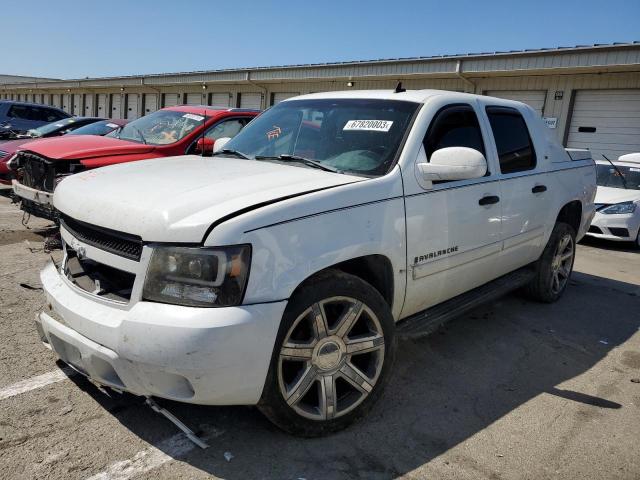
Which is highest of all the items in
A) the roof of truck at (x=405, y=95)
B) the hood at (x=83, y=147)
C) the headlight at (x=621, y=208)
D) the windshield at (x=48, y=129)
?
the roof of truck at (x=405, y=95)

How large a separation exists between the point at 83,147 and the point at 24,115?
1015cm

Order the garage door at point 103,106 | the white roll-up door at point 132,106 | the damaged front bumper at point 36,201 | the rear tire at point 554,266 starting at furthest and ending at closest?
the garage door at point 103,106 → the white roll-up door at point 132,106 → the damaged front bumper at point 36,201 → the rear tire at point 554,266

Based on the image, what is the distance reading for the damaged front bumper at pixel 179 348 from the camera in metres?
2.20

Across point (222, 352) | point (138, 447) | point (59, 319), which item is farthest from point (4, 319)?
point (222, 352)

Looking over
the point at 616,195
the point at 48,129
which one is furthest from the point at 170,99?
the point at 616,195

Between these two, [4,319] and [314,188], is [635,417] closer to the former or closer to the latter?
[314,188]

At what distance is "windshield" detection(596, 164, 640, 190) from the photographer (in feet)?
31.8

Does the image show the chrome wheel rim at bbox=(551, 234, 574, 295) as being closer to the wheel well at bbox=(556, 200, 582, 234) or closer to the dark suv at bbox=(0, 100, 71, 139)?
the wheel well at bbox=(556, 200, 582, 234)

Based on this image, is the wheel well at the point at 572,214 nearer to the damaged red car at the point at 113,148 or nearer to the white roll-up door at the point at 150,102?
the damaged red car at the point at 113,148

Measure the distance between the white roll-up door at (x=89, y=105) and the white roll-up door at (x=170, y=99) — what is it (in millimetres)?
10258

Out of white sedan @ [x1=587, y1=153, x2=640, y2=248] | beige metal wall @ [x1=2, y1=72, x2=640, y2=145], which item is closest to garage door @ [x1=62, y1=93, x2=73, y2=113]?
beige metal wall @ [x1=2, y1=72, x2=640, y2=145]

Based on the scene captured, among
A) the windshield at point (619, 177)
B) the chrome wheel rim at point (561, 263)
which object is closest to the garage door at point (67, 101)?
the windshield at point (619, 177)

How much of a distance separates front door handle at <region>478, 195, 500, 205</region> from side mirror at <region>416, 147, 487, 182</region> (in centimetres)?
55

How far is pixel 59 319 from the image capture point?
2.67 m
